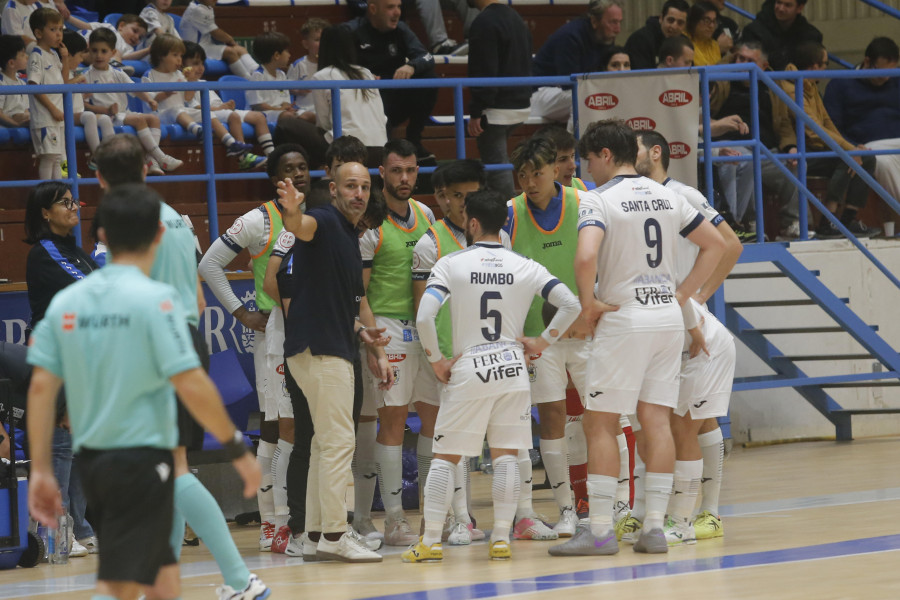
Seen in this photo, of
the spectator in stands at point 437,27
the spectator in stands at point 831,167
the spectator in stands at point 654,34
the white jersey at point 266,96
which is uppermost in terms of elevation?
the spectator in stands at point 437,27

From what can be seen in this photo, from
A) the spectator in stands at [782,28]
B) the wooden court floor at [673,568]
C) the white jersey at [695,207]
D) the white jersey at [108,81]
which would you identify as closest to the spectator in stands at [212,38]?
the white jersey at [108,81]

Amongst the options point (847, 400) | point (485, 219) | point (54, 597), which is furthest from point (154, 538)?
point (847, 400)

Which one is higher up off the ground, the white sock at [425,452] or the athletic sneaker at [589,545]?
the white sock at [425,452]

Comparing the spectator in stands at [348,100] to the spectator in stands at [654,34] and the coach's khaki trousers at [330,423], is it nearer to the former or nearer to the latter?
the spectator in stands at [654,34]

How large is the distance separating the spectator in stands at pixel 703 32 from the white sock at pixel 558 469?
21.9ft

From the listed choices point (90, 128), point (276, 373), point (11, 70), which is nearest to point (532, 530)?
point (276, 373)

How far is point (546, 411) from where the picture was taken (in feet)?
25.4

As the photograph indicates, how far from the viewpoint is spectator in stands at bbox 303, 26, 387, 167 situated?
1038cm

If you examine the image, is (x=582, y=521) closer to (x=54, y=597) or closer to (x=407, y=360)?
(x=407, y=360)

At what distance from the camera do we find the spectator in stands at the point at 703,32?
13391 mm

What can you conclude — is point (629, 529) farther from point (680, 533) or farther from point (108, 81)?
point (108, 81)

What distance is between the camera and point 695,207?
295 inches

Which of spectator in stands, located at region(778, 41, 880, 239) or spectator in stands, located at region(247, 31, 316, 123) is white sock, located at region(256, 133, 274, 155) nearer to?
spectator in stands, located at region(247, 31, 316, 123)

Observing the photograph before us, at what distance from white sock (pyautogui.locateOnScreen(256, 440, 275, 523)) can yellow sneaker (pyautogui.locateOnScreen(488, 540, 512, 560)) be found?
1620 mm
